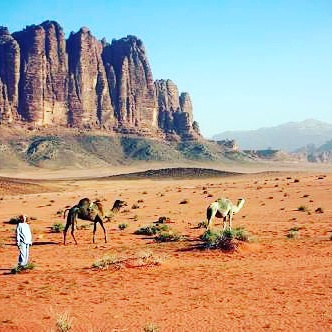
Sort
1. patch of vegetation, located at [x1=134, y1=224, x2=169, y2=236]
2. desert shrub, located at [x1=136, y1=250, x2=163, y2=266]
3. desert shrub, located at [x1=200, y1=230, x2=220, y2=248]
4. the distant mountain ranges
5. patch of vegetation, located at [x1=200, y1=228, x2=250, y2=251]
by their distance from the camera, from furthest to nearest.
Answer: the distant mountain ranges, patch of vegetation, located at [x1=134, y1=224, x2=169, y2=236], desert shrub, located at [x1=200, y1=230, x2=220, y2=248], patch of vegetation, located at [x1=200, y1=228, x2=250, y2=251], desert shrub, located at [x1=136, y1=250, x2=163, y2=266]

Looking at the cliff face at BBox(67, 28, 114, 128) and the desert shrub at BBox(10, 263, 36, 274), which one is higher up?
the cliff face at BBox(67, 28, 114, 128)

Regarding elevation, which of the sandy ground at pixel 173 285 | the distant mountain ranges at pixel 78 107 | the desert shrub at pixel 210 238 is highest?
the distant mountain ranges at pixel 78 107

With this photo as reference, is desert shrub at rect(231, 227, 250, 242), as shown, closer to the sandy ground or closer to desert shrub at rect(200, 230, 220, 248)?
the sandy ground

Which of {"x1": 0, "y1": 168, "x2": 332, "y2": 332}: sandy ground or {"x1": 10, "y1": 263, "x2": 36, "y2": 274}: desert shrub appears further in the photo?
{"x1": 10, "y1": 263, "x2": 36, "y2": 274}: desert shrub

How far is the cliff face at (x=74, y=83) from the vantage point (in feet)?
549

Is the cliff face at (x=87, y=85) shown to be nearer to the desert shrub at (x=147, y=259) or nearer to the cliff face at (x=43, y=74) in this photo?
the cliff face at (x=43, y=74)

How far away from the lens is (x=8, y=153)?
144 m

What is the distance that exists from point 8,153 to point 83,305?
140 m

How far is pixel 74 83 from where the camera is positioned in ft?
579

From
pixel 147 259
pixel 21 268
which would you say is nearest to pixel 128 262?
pixel 147 259

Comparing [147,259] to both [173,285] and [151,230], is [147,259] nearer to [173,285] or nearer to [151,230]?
[173,285]

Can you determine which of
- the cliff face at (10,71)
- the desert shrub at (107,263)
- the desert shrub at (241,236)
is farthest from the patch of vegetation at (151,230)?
the cliff face at (10,71)

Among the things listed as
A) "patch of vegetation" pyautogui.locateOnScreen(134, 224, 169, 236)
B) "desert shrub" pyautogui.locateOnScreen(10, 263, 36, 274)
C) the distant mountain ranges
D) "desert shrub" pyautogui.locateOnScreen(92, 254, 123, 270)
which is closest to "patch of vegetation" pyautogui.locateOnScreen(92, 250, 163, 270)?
"desert shrub" pyautogui.locateOnScreen(92, 254, 123, 270)

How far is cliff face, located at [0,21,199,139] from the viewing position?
167375mm
